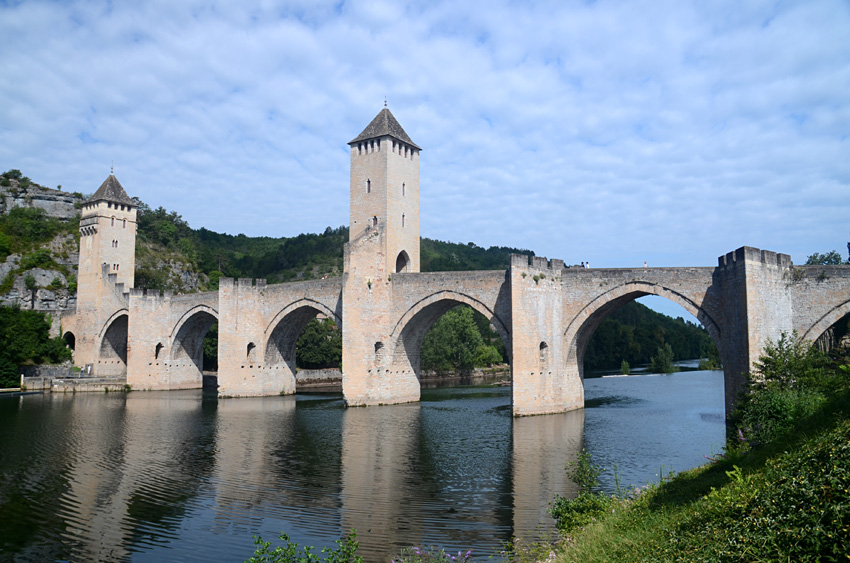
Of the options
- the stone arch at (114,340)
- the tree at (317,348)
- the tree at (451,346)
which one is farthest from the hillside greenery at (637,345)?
the stone arch at (114,340)

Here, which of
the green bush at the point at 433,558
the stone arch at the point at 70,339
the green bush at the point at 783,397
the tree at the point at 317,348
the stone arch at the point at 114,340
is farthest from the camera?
the stone arch at the point at 70,339

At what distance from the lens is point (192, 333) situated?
38594mm

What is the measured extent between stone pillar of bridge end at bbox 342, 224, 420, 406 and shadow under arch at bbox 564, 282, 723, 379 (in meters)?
7.50

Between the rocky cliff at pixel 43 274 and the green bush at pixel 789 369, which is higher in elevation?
the rocky cliff at pixel 43 274

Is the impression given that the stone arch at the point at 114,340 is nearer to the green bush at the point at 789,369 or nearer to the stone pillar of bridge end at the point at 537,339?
the stone pillar of bridge end at the point at 537,339

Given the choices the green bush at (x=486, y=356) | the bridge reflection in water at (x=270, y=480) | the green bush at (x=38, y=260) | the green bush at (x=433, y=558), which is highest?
the green bush at (x=38, y=260)

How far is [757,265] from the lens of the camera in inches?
752

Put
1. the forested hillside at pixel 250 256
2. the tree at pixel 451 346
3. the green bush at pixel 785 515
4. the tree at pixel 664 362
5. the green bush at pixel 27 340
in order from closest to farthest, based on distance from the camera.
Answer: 1. the green bush at pixel 785 515
2. the green bush at pixel 27 340
3. the tree at pixel 451 346
4. the tree at pixel 664 362
5. the forested hillside at pixel 250 256

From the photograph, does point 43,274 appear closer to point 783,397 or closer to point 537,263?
point 537,263

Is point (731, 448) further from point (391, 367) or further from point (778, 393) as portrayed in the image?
point (391, 367)

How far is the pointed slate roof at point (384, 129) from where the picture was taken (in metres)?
28.8

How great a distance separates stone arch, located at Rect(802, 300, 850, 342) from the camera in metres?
19.0

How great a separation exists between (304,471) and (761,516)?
1121 centimetres

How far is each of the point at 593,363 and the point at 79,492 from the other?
49.9m
